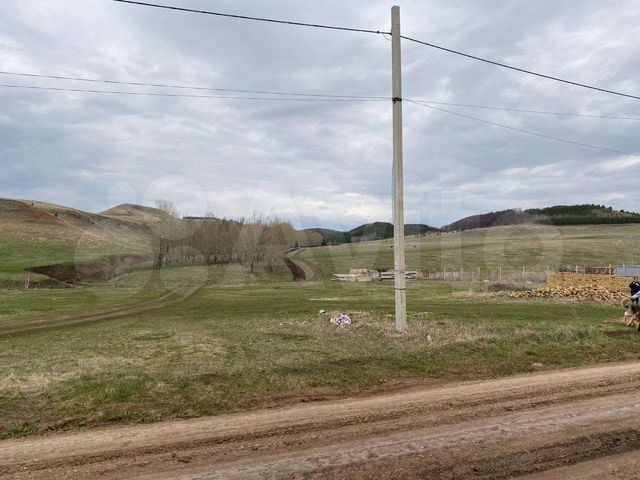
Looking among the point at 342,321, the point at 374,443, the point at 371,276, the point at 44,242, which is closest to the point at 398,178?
the point at 342,321

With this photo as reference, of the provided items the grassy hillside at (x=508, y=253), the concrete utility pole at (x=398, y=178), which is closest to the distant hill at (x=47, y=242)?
the grassy hillside at (x=508, y=253)

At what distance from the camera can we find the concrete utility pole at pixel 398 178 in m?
15.5

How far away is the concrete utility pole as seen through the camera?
50.8 feet

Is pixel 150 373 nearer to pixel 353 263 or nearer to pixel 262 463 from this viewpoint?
pixel 262 463

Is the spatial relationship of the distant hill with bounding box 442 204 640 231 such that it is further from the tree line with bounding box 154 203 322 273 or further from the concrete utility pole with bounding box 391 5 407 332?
the concrete utility pole with bounding box 391 5 407 332

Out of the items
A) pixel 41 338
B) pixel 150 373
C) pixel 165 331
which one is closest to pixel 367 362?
pixel 150 373

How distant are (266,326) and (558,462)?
44.7 ft

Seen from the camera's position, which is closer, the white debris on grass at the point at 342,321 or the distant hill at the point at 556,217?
the white debris on grass at the point at 342,321

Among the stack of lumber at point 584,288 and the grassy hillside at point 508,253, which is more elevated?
the grassy hillside at point 508,253

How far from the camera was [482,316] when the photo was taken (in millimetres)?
22078

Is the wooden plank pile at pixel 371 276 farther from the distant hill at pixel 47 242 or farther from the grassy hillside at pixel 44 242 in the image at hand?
the distant hill at pixel 47 242

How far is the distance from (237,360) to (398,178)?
786 cm

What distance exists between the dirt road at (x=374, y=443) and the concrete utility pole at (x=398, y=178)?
6953 millimetres

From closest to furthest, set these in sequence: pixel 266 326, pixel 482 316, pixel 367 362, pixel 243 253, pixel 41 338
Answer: pixel 367 362 → pixel 41 338 → pixel 266 326 → pixel 482 316 → pixel 243 253
